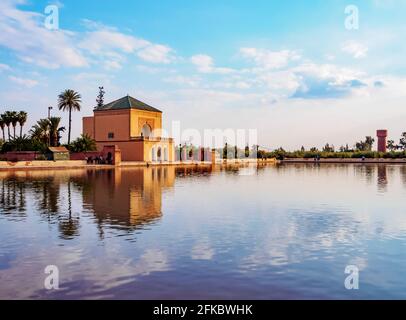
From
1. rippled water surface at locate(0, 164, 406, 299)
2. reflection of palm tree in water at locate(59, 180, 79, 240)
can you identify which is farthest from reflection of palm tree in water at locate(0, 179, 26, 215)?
reflection of palm tree in water at locate(59, 180, 79, 240)

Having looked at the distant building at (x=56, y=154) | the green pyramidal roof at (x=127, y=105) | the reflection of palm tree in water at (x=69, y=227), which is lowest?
the reflection of palm tree in water at (x=69, y=227)

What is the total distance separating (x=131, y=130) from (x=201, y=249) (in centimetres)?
6469

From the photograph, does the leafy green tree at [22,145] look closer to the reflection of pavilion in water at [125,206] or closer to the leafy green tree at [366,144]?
the reflection of pavilion in water at [125,206]

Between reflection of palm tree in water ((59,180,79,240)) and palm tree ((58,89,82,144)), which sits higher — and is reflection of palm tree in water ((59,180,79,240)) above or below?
below

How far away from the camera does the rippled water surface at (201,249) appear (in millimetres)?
7375

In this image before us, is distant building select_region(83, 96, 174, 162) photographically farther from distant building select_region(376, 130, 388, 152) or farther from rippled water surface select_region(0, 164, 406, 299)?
rippled water surface select_region(0, 164, 406, 299)

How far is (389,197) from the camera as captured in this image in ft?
68.7

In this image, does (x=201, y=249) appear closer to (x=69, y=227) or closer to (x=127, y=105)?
(x=69, y=227)

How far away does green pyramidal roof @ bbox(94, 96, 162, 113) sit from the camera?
244 feet

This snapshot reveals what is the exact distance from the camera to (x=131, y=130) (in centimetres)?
7325

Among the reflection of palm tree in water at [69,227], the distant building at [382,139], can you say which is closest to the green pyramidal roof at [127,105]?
the distant building at [382,139]

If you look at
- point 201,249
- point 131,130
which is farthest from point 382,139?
point 201,249

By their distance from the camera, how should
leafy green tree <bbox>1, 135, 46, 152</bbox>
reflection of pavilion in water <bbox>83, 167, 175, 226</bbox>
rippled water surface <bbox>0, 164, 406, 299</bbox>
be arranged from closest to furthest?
rippled water surface <bbox>0, 164, 406, 299</bbox>
reflection of pavilion in water <bbox>83, 167, 175, 226</bbox>
leafy green tree <bbox>1, 135, 46, 152</bbox>

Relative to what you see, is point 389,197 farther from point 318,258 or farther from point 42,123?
point 42,123
